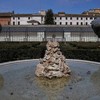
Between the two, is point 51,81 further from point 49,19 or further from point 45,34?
point 49,19

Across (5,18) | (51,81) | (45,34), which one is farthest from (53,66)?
(5,18)

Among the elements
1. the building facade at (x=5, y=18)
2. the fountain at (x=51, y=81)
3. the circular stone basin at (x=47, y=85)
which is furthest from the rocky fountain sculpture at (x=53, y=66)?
the building facade at (x=5, y=18)

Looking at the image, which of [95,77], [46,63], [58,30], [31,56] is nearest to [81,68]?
[95,77]

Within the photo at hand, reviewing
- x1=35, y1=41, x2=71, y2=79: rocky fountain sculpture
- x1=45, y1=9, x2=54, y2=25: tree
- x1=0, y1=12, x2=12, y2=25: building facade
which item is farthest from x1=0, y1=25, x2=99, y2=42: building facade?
x1=0, y1=12, x2=12, y2=25: building facade

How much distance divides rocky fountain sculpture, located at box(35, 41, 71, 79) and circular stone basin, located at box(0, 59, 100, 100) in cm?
26

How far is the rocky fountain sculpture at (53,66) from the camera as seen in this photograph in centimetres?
1154

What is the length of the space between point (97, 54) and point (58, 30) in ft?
86.5

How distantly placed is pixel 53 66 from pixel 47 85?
52.4 inches

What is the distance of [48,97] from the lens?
8.64 m

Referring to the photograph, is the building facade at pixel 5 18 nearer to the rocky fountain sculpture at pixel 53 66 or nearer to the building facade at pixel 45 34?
the building facade at pixel 45 34

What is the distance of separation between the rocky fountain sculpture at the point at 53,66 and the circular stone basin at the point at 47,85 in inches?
10.3

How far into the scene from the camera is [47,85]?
1045 cm

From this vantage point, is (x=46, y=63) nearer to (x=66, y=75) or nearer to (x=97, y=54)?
(x=66, y=75)

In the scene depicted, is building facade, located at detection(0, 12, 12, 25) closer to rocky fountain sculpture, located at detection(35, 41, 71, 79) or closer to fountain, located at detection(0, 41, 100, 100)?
fountain, located at detection(0, 41, 100, 100)
